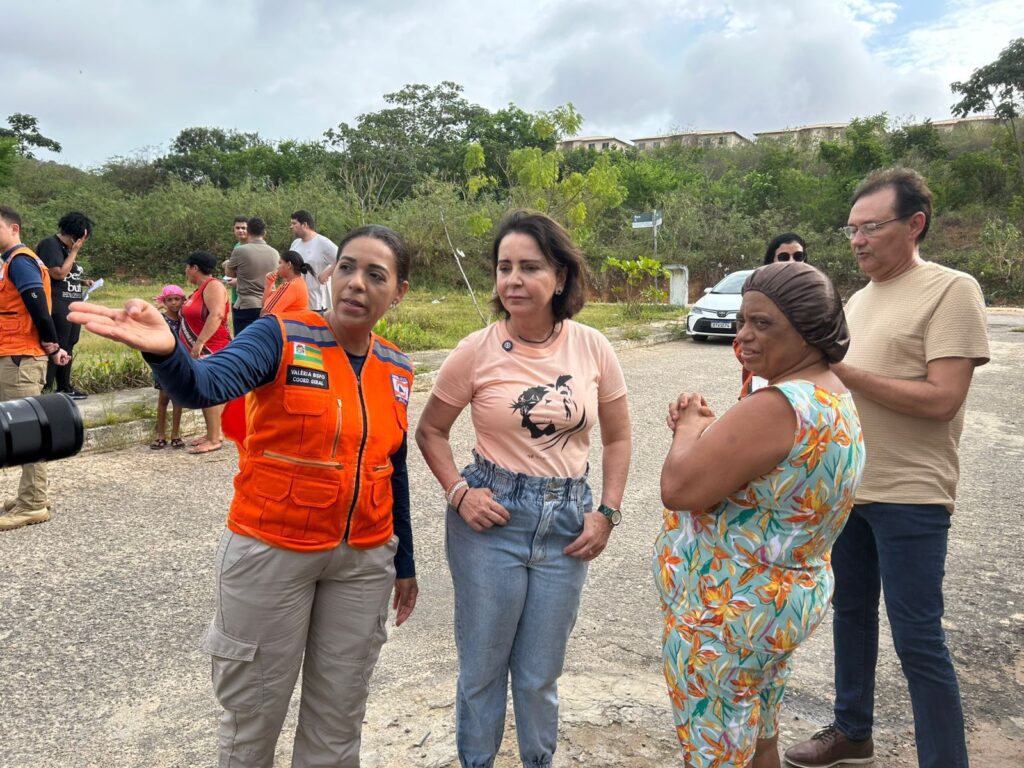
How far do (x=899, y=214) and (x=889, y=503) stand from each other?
37.0 inches

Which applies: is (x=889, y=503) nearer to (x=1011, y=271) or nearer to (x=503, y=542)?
(x=503, y=542)

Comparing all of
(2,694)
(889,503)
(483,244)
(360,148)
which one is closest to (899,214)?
(889,503)

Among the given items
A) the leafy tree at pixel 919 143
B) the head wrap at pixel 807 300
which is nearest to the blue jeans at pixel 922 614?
the head wrap at pixel 807 300

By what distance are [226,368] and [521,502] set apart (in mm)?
889

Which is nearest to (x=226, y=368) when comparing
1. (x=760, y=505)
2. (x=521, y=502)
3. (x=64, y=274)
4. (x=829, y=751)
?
(x=521, y=502)

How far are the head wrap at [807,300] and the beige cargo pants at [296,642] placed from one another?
128cm

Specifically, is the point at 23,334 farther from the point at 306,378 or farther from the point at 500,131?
the point at 500,131

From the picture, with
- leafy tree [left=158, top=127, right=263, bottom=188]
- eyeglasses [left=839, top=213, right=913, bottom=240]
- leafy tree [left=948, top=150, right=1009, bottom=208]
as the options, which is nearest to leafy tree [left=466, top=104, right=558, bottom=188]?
leafy tree [left=158, top=127, right=263, bottom=188]

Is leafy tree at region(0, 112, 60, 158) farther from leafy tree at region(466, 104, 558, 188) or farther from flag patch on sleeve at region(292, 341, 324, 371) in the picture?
flag patch on sleeve at region(292, 341, 324, 371)

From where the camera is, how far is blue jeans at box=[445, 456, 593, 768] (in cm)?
213

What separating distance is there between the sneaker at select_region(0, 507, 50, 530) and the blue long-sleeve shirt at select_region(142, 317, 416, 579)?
383 centimetres

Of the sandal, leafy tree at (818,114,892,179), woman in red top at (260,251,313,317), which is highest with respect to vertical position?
leafy tree at (818,114,892,179)

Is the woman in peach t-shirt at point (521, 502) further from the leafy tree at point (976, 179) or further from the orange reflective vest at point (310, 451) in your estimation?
the leafy tree at point (976, 179)

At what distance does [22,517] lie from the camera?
15.7ft
